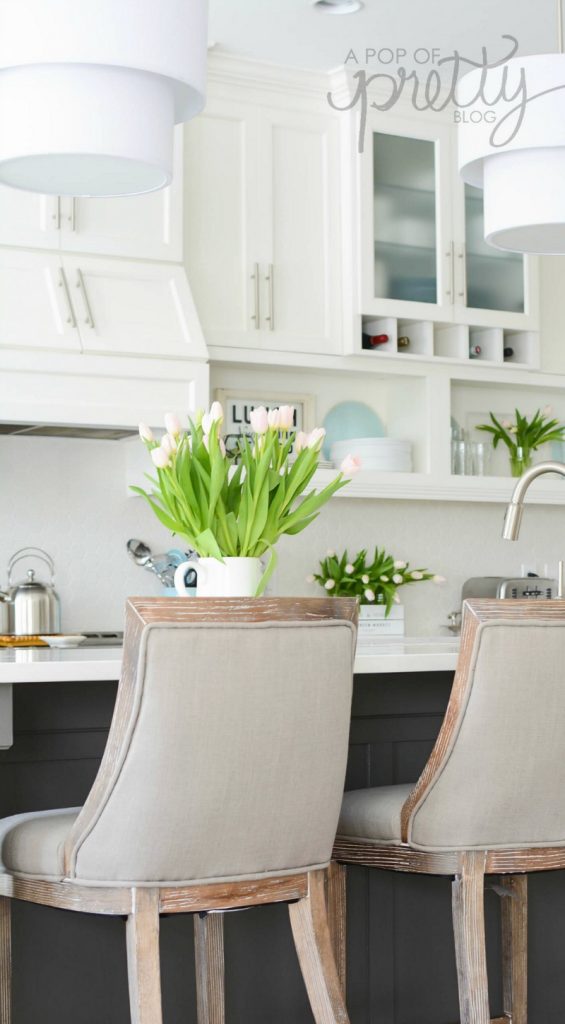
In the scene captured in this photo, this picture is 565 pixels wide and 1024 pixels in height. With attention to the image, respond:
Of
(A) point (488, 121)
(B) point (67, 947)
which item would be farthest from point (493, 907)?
(A) point (488, 121)

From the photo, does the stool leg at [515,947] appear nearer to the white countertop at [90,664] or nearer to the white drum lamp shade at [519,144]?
the white countertop at [90,664]

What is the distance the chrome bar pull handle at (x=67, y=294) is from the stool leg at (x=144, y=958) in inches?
92.7

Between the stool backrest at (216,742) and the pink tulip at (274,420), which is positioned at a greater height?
the pink tulip at (274,420)

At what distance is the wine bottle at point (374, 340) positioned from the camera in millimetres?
4480

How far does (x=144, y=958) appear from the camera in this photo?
172 cm

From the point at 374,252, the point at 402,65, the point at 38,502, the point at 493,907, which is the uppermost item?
the point at 402,65

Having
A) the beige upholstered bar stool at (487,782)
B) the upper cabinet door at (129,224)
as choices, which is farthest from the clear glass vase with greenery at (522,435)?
the beige upholstered bar stool at (487,782)

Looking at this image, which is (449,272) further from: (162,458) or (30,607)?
(162,458)

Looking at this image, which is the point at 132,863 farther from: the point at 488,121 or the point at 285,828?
the point at 488,121

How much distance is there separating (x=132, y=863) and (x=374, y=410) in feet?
10.6

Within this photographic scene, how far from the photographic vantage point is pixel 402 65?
171 inches

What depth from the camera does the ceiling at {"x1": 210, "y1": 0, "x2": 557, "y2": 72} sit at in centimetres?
383

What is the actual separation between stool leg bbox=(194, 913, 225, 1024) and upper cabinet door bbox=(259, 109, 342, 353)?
243 centimetres

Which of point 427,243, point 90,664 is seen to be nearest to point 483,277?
point 427,243
